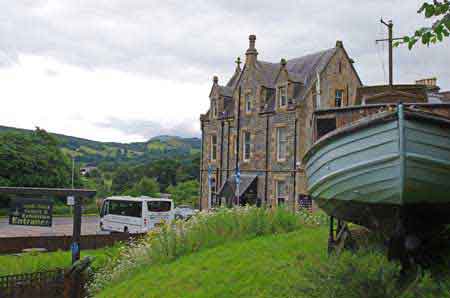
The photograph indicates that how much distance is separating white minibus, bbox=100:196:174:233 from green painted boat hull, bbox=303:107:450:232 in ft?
75.9

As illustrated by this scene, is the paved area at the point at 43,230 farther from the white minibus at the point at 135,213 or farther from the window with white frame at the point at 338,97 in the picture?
the window with white frame at the point at 338,97

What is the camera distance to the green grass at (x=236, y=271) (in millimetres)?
7723

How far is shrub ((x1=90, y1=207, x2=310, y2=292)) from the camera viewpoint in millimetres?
11312

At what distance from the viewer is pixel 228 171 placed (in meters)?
33.3

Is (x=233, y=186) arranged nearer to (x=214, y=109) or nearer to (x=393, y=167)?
(x=214, y=109)

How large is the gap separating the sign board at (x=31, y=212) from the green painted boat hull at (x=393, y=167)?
8.26 meters

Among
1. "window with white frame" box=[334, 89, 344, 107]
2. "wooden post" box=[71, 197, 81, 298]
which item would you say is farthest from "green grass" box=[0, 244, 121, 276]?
"window with white frame" box=[334, 89, 344, 107]

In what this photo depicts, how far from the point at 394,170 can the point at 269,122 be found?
2427 centimetres

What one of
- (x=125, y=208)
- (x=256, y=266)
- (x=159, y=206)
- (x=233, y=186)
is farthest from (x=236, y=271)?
(x=125, y=208)

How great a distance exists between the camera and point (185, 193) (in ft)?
194

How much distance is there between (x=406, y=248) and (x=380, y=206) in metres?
0.67

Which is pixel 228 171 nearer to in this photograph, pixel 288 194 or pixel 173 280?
pixel 288 194

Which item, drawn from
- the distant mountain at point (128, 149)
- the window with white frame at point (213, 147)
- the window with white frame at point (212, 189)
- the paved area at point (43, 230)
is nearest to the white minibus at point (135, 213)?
the paved area at point (43, 230)

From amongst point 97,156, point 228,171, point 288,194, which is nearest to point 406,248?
point 288,194
